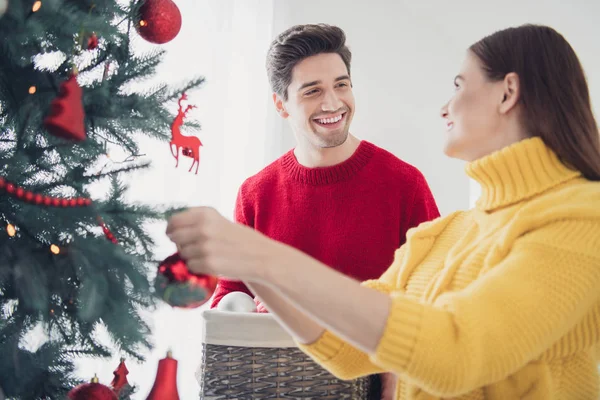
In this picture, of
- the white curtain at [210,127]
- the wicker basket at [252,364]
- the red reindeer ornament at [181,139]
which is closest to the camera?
the red reindeer ornament at [181,139]

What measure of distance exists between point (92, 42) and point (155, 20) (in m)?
0.12

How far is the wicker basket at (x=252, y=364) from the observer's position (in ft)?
5.22

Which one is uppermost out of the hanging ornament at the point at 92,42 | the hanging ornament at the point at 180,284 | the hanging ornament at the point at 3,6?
the hanging ornament at the point at 92,42

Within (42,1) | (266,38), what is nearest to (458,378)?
(42,1)

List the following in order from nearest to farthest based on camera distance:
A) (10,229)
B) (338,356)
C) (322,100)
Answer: (10,229), (338,356), (322,100)

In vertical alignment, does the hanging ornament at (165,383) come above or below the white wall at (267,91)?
below

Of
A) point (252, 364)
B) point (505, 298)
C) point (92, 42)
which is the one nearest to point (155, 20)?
point (92, 42)

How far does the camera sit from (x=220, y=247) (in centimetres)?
76

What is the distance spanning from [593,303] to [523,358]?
0.18m

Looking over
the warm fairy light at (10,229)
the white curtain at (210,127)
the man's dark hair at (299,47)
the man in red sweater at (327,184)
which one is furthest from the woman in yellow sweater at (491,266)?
the white curtain at (210,127)

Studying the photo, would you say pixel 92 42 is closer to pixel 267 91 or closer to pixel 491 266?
pixel 491 266

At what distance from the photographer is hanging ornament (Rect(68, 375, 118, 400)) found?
92cm

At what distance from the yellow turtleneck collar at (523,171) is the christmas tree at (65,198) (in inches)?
21.3

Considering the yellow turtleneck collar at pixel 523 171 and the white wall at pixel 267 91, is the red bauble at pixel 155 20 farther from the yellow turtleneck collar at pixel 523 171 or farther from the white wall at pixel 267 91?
the white wall at pixel 267 91
